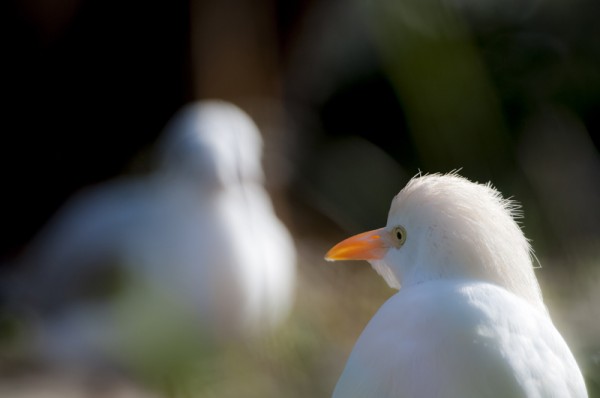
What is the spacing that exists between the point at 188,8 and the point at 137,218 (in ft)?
5.72

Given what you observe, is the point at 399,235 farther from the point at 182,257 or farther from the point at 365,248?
the point at 182,257

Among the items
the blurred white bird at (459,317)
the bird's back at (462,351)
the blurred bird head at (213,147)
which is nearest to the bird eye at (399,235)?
the blurred white bird at (459,317)

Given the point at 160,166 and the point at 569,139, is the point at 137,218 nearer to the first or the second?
the point at 160,166

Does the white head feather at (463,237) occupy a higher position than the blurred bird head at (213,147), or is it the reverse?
the blurred bird head at (213,147)

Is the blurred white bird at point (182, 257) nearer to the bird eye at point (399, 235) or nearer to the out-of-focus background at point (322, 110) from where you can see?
the out-of-focus background at point (322, 110)

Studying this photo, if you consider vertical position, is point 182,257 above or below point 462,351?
above

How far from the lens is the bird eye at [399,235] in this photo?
1685 millimetres

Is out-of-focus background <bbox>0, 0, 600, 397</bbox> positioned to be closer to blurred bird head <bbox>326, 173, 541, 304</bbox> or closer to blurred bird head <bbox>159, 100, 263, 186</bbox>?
blurred bird head <bbox>159, 100, 263, 186</bbox>

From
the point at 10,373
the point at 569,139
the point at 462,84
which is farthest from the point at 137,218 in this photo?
the point at 569,139

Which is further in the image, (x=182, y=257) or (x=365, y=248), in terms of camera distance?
(x=182, y=257)

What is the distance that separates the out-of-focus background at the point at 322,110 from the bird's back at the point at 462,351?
1615 mm

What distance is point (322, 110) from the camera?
491 centimetres

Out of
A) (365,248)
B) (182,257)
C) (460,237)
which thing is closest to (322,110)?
(182,257)

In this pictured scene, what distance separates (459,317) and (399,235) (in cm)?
33
